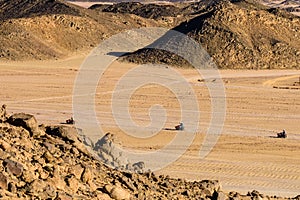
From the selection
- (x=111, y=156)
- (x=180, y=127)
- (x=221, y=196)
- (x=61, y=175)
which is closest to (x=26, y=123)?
(x=61, y=175)

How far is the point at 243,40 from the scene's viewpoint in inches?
2832

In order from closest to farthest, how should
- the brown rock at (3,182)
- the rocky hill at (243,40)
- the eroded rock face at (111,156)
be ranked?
the brown rock at (3,182)
the eroded rock face at (111,156)
the rocky hill at (243,40)

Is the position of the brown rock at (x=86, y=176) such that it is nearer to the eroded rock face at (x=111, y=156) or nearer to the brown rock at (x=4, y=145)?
the brown rock at (x=4, y=145)

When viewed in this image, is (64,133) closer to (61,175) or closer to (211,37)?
(61,175)

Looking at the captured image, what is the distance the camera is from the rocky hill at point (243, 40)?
228ft

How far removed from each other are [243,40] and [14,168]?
6402 cm

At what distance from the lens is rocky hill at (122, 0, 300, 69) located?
228 ft

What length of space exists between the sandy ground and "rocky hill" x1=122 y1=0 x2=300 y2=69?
2798 mm

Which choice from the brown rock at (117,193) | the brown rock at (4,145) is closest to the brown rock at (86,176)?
the brown rock at (117,193)

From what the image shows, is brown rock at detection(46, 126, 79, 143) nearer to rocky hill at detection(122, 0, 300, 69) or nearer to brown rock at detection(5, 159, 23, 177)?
brown rock at detection(5, 159, 23, 177)

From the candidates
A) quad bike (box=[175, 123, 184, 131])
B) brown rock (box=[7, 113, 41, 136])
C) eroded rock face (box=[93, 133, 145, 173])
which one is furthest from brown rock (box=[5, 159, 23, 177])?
quad bike (box=[175, 123, 184, 131])

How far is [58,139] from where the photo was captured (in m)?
12.8

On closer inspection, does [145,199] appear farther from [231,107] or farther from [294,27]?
[294,27]

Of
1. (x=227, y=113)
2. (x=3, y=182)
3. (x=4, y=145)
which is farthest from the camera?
(x=227, y=113)
